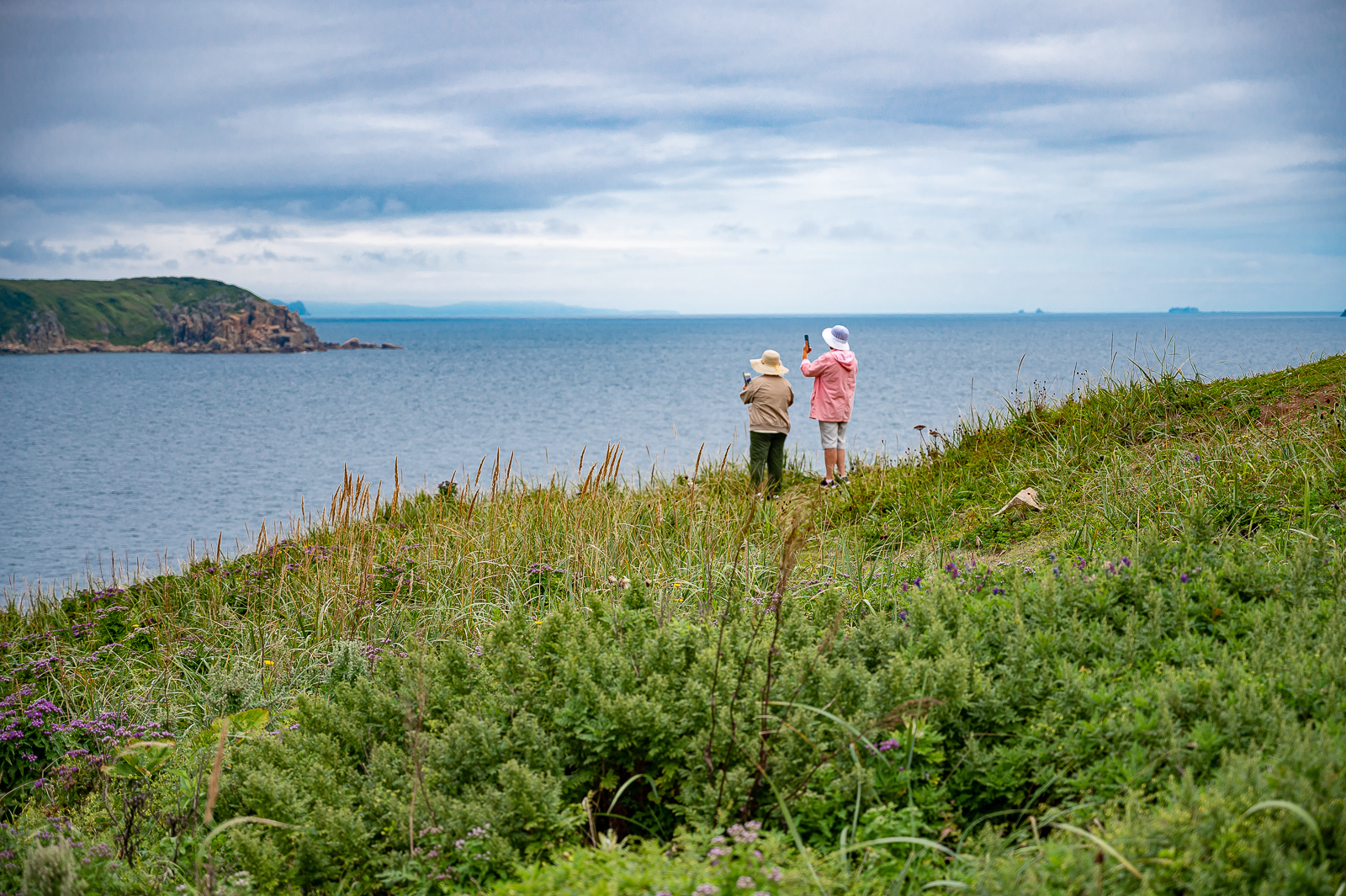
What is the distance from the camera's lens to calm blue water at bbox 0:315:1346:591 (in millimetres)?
20500

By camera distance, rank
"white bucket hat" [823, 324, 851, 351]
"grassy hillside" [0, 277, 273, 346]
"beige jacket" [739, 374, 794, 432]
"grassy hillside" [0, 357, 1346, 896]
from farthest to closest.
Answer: "grassy hillside" [0, 277, 273, 346]
"white bucket hat" [823, 324, 851, 351]
"beige jacket" [739, 374, 794, 432]
"grassy hillside" [0, 357, 1346, 896]

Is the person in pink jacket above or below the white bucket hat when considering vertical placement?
below

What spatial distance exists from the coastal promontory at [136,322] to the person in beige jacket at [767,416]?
417 ft

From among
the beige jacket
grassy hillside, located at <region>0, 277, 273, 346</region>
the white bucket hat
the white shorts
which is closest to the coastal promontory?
grassy hillside, located at <region>0, 277, 273, 346</region>

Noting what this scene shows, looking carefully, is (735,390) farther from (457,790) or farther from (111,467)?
(457,790)

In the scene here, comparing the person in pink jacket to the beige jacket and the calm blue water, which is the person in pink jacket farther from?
the calm blue water

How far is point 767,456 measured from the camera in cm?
1141

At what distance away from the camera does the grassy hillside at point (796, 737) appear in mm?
2180

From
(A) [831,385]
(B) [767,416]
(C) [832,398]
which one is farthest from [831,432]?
(B) [767,416]

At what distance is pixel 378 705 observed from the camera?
3.61m

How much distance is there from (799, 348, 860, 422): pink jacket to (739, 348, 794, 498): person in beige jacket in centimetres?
41

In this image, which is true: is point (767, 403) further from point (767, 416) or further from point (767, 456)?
point (767, 456)

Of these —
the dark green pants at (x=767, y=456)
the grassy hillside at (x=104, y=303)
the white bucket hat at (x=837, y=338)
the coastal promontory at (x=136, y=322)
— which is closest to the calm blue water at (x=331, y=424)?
the dark green pants at (x=767, y=456)

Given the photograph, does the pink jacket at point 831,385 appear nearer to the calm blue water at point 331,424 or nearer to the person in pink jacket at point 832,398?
the person in pink jacket at point 832,398
